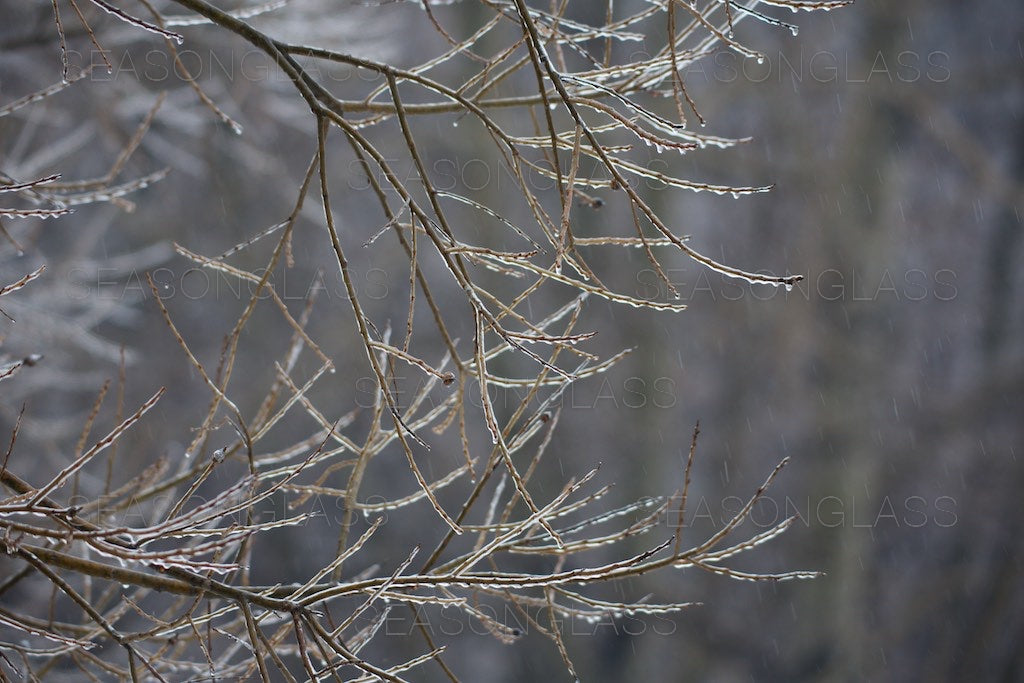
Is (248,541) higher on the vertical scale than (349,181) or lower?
lower

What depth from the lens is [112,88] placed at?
5.98 metres

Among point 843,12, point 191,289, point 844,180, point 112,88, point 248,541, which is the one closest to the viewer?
point 248,541

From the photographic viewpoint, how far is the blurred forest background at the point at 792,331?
8.56 metres

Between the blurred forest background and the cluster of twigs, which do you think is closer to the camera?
the cluster of twigs

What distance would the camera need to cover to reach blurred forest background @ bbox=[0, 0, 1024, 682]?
337 inches

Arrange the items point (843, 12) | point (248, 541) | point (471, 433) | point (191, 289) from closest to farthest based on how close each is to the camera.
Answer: point (248, 541)
point (843, 12)
point (191, 289)
point (471, 433)

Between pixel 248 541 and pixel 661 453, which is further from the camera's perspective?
pixel 661 453

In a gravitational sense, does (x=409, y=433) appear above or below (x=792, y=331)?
above

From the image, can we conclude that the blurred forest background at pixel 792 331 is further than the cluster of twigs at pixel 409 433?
Yes

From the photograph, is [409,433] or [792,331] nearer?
[409,433]

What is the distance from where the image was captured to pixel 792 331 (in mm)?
9109

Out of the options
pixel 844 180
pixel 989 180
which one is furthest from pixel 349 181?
pixel 989 180

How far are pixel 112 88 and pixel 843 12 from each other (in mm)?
6822

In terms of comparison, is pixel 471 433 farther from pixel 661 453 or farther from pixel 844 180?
pixel 844 180
